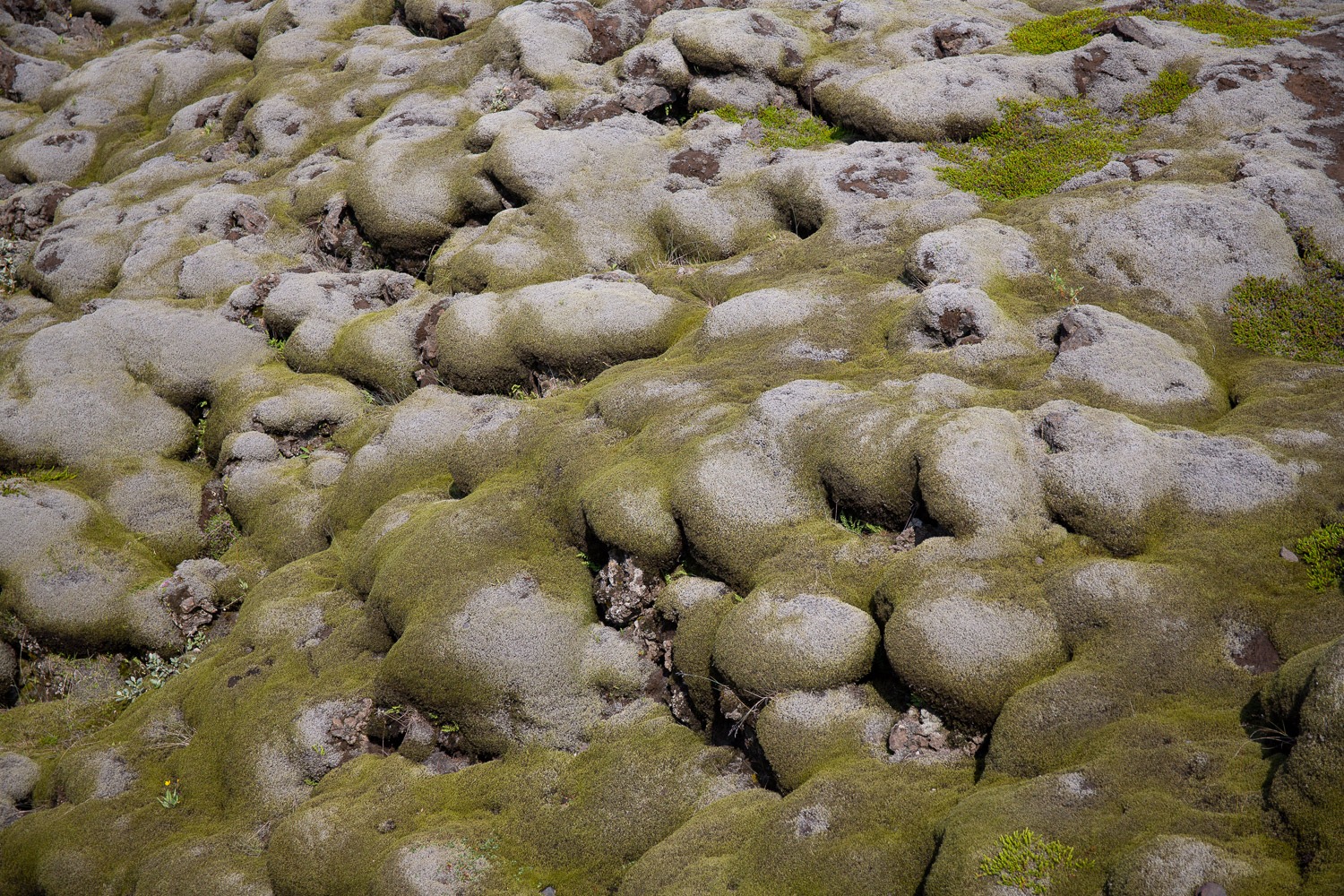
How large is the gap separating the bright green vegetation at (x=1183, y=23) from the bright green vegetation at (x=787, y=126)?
526 cm

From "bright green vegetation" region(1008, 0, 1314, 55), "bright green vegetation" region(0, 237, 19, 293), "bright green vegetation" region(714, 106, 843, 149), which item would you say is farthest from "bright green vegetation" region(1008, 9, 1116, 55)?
"bright green vegetation" region(0, 237, 19, 293)

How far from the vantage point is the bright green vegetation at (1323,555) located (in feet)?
29.7

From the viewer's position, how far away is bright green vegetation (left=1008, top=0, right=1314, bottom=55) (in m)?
20.8

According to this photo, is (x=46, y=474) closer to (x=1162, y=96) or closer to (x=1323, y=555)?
(x=1323, y=555)

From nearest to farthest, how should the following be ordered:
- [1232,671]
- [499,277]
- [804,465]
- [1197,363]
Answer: [1232,671]
[804,465]
[1197,363]
[499,277]

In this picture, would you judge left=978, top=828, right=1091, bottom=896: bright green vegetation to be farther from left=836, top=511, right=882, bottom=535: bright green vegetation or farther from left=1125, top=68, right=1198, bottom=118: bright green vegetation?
left=1125, top=68, right=1198, bottom=118: bright green vegetation

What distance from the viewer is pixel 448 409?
1767 centimetres

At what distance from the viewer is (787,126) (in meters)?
22.6

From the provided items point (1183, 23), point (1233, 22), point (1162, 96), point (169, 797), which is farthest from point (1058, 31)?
point (169, 797)

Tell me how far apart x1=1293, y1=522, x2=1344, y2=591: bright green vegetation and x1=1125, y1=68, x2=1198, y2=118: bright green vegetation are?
43.0ft

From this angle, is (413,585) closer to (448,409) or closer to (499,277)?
(448,409)

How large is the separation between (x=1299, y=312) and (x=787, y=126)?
41.5ft

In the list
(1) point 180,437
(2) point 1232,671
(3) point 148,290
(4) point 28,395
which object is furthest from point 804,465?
(3) point 148,290

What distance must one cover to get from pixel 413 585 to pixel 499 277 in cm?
897
